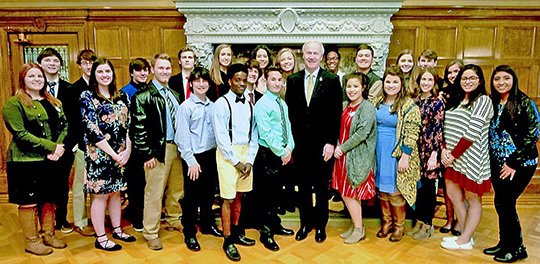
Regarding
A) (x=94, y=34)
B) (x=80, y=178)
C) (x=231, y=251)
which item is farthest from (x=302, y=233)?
(x=94, y=34)

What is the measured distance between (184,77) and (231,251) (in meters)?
1.39

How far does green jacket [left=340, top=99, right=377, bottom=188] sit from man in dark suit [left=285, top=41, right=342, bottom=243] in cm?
13

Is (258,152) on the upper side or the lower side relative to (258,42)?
lower

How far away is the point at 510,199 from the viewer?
2.43m

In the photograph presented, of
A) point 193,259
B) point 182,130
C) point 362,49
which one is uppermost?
point 362,49

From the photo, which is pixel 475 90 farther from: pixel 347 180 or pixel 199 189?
pixel 199 189

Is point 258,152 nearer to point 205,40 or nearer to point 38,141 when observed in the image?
point 38,141

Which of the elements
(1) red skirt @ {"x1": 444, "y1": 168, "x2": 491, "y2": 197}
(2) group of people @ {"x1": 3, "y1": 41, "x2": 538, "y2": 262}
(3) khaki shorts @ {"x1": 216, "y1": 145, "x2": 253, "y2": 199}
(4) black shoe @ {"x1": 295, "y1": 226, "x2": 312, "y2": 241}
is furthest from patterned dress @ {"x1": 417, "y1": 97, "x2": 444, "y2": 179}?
(3) khaki shorts @ {"x1": 216, "y1": 145, "x2": 253, "y2": 199}

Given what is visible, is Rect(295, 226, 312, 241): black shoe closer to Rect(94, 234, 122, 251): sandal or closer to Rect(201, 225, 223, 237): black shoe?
Rect(201, 225, 223, 237): black shoe

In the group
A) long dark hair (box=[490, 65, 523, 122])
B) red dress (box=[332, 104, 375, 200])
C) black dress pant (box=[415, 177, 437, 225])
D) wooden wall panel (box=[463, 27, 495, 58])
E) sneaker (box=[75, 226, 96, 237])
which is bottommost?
sneaker (box=[75, 226, 96, 237])

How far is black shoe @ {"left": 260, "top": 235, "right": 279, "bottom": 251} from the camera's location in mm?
2664

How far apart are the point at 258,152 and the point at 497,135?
5.07 ft

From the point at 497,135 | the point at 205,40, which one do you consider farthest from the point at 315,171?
the point at 205,40

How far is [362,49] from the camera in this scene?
9.67 feet
